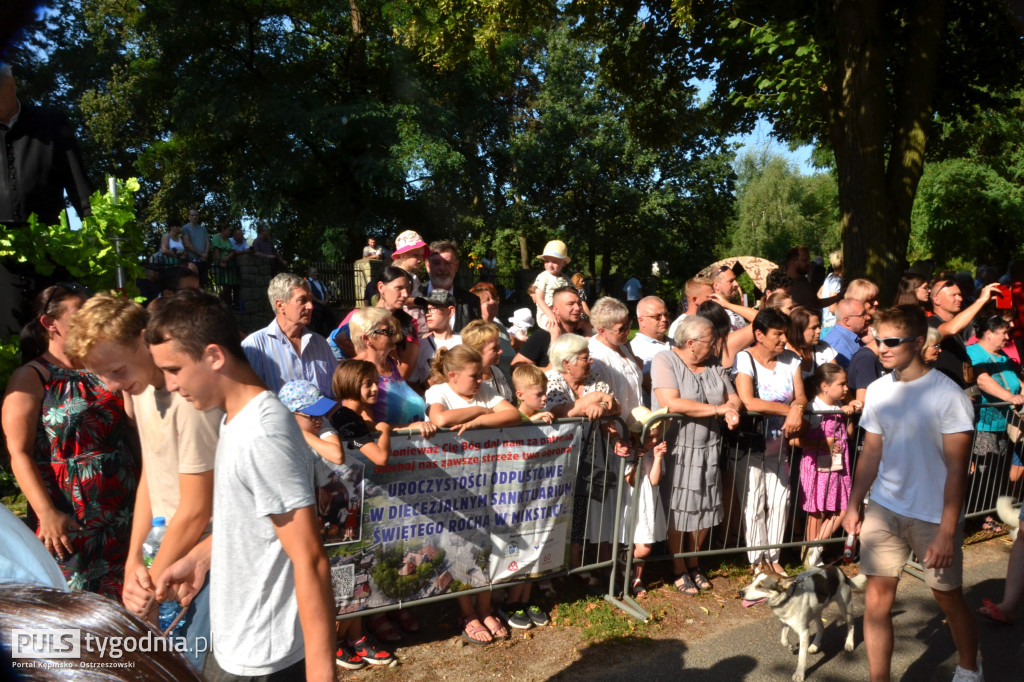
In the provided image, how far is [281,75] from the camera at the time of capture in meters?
22.4

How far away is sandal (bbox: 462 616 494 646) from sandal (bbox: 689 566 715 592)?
167cm

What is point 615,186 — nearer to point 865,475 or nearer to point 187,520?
point 865,475

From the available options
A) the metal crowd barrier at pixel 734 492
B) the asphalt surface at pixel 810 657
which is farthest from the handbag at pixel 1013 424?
the asphalt surface at pixel 810 657

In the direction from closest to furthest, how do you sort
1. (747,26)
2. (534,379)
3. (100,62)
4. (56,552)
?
1. (56,552)
2. (534,379)
3. (747,26)
4. (100,62)

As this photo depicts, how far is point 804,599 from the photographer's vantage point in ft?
15.0

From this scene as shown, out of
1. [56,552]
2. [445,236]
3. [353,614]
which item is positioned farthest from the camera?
[445,236]

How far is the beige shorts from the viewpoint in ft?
13.1

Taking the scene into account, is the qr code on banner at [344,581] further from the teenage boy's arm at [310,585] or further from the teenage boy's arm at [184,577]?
the teenage boy's arm at [310,585]

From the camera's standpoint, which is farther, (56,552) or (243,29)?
(243,29)

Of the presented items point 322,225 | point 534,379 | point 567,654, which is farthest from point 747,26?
point 322,225

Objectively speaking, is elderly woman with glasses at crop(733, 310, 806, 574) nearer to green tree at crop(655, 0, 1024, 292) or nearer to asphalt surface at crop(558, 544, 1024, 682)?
asphalt surface at crop(558, 544, 1024, 682)

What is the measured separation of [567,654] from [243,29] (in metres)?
21.8

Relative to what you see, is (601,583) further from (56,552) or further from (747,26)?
(747,26)

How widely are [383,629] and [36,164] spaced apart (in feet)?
10.5
